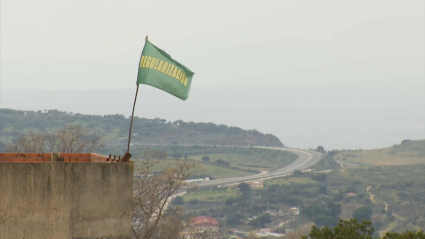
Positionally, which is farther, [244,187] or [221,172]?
[221,172]

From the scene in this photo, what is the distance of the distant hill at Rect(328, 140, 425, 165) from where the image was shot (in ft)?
411

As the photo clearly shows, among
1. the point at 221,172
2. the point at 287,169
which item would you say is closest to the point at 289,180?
the point at 221,172

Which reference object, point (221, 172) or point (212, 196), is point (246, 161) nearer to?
point (221, 172)

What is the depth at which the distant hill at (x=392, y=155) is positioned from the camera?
125 m

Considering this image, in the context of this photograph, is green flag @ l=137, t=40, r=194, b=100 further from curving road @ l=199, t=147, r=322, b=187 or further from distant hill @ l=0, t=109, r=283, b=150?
distant hill @ l=0, t=109, r=283, b=150

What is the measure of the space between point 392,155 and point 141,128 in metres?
62.9

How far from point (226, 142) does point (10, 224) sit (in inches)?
5990

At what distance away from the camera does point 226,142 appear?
161500 mm

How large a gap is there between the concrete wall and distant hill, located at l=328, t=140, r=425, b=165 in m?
117

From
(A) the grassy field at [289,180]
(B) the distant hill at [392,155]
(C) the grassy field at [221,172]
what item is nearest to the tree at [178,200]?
(C) the grassy field at [221,172]

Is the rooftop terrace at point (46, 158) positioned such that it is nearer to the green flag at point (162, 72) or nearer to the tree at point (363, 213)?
the green flag at point (162, 72)

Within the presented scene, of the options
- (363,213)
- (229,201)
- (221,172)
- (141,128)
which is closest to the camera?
(363,213)

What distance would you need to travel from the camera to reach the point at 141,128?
546 ft

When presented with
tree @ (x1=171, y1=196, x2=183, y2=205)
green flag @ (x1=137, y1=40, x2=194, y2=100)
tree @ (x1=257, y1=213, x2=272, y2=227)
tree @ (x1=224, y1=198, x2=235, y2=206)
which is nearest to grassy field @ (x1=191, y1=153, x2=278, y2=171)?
tree @ (x1=224, y1=198, x2=235, y2=206)
